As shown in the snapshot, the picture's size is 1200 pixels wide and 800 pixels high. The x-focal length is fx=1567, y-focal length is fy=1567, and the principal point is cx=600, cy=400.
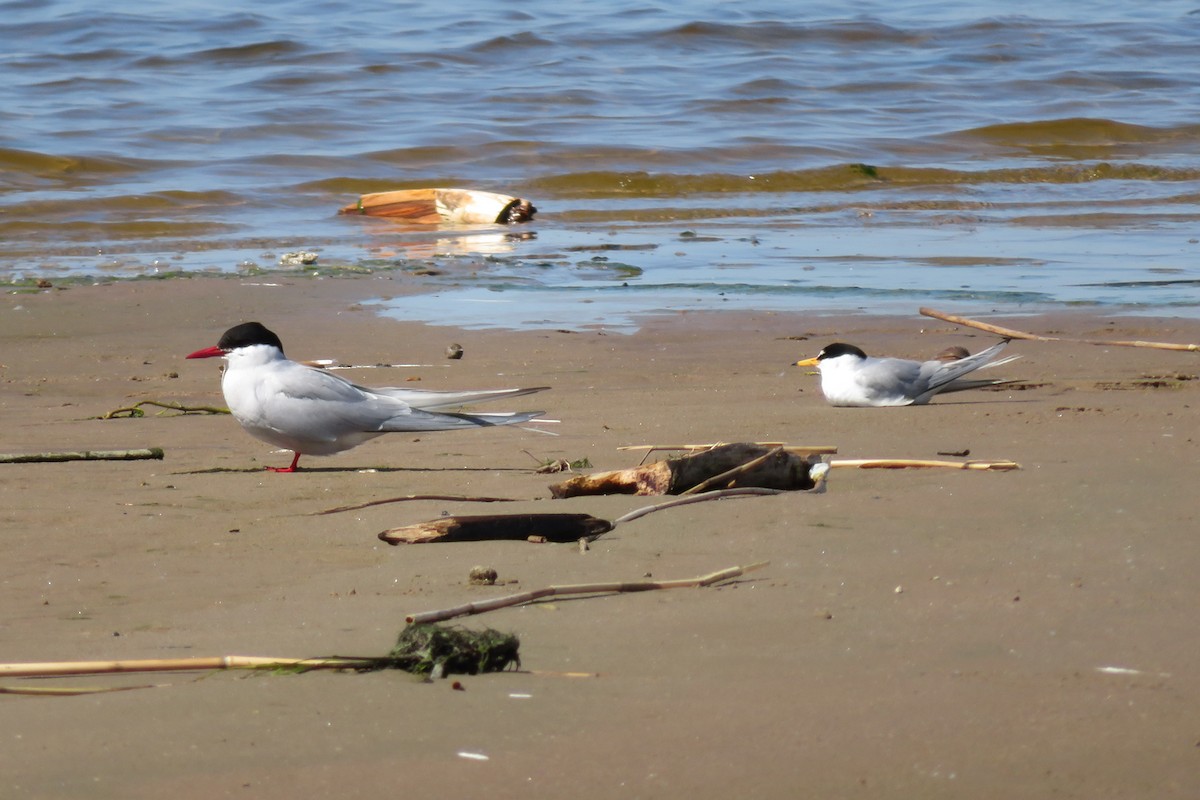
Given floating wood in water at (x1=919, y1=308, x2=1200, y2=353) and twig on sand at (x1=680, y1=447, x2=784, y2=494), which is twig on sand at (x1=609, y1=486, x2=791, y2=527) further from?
floating wood in water at (x1=919, y1=308, x2=1200, y2=353)

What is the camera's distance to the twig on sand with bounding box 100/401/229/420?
206 inches

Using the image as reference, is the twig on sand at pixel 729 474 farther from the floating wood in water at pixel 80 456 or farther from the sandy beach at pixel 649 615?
the floating wood in water at pixel 80 456

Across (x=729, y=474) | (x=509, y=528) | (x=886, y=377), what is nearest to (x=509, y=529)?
(x=509, y=528)

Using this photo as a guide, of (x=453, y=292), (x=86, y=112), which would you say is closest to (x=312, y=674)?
(x=453, y=292)

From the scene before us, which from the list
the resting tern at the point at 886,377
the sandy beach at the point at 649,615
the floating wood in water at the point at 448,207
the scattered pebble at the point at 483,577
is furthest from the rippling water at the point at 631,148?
the scattered pebble at the point at 483,577

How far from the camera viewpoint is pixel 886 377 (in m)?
5.40

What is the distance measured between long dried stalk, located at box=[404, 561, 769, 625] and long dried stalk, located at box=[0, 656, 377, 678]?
5.9 inches

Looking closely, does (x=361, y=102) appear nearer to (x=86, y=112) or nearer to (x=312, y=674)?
(x=86, y=112)

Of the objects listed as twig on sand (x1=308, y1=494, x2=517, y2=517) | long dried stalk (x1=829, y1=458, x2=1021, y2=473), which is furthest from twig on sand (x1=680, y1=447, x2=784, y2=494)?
twig on sand (x1=308, y1=494, x2=517, y2=517)

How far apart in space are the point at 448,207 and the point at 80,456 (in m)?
7.87

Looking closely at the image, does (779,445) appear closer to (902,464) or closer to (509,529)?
(902,464)

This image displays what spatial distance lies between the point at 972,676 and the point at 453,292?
20.9 ft

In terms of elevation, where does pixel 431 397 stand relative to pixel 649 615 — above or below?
below

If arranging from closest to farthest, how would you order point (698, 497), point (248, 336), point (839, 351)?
point (698, 497) → point (248, 336) → point (839, 351)
